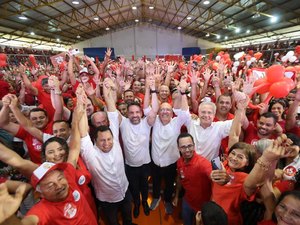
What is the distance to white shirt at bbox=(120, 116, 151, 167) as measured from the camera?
2600 millimetres

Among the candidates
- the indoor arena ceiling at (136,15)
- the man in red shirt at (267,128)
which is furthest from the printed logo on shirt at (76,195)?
the indoor arena ceiling at (136,15)

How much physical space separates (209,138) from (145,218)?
1.44 m

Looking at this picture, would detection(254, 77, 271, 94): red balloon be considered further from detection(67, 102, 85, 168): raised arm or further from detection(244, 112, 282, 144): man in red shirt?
detection(67, 102, 85, 168): raised arm

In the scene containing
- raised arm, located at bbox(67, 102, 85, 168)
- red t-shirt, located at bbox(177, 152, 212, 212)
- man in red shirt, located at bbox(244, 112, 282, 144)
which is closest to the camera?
raised arm, located at bbox(67, 102, 85, 168)

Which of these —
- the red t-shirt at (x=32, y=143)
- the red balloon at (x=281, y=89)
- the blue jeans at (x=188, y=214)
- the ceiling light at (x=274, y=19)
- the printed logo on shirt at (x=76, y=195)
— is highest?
the ceiling light at (x=274, y=19)

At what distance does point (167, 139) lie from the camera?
262 cm

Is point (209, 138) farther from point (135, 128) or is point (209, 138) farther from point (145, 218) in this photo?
point (145, 218)

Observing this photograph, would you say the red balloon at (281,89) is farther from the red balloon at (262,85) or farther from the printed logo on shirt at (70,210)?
the printed logo on shirt at (70,210)

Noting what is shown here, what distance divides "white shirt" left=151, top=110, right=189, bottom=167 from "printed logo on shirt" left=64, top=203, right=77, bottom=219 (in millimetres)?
1321

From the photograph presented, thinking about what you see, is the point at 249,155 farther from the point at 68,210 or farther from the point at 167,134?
the point at 68,210

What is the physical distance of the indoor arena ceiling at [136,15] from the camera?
11234 millimetres

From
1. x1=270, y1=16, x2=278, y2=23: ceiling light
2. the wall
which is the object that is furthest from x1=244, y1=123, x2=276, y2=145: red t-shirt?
the wall

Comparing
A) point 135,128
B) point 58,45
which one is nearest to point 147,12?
point 58,45

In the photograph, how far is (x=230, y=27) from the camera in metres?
17.0
